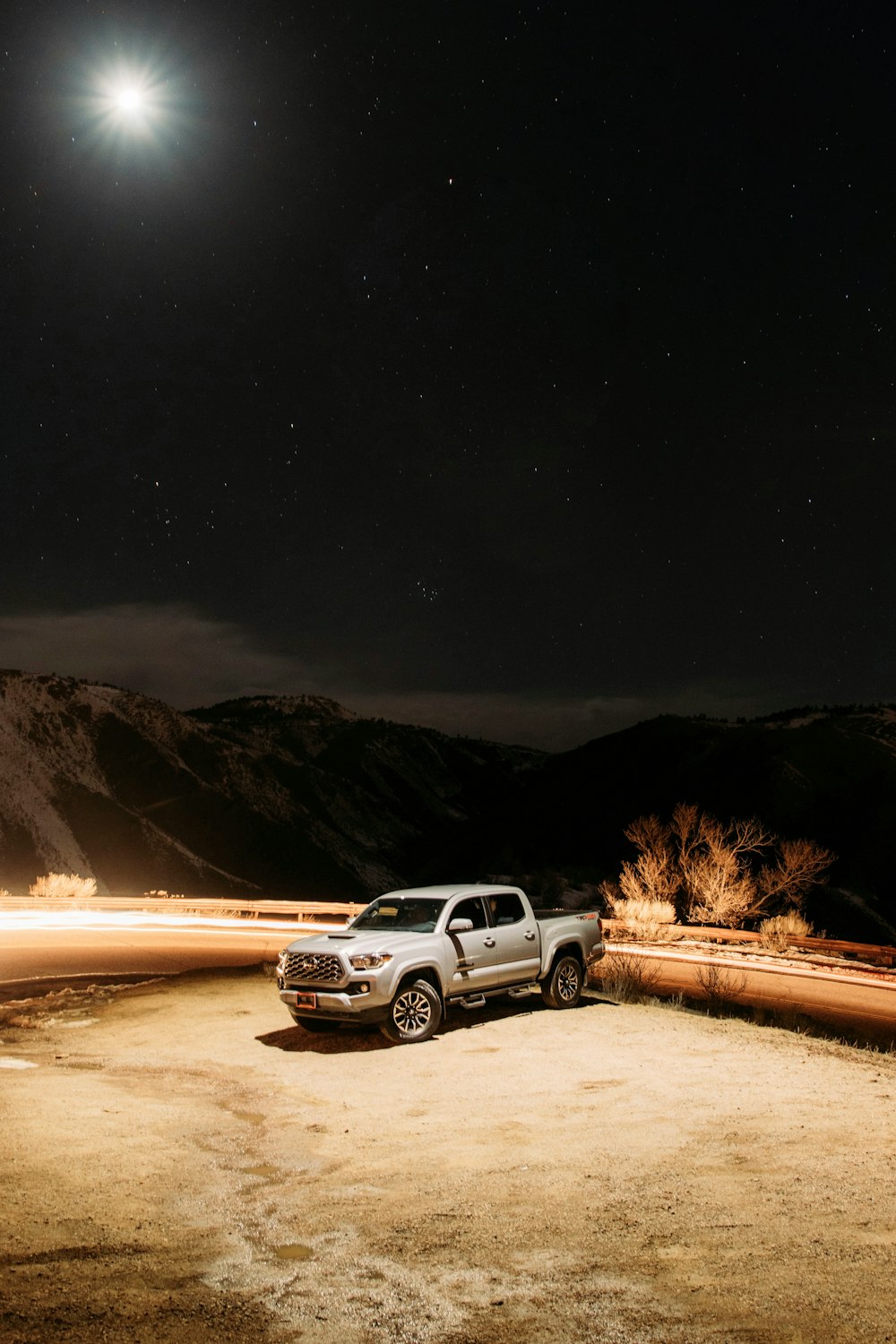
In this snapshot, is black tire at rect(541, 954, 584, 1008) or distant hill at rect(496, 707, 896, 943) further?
distant hill at rect(496, 707, 896, 943)

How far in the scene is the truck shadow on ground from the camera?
1228 cm

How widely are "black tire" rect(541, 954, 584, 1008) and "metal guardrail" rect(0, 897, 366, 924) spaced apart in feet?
65.9

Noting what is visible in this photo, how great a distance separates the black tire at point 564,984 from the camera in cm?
1423

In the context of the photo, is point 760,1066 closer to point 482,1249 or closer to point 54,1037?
point 482,1249

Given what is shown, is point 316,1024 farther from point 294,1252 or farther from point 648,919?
point 648,919

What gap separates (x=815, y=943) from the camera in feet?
94.2

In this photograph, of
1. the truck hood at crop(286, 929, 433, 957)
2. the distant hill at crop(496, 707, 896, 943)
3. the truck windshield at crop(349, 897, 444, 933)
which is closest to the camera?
the truck hood at crop(286, 929, 433, 957)

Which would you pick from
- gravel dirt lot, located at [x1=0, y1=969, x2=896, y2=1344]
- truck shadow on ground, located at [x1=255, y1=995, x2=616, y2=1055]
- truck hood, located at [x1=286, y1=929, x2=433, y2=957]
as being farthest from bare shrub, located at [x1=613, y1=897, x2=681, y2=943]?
truck hood, located at [x1=286, y1=929, x2=433, y2=957]

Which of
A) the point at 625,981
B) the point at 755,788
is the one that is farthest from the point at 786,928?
the point at 755,788

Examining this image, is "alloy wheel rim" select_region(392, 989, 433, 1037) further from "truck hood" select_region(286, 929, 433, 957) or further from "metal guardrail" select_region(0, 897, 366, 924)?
"metal guardrail" select_region(0, 897, 366, 924)

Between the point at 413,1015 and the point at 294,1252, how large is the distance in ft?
21.7

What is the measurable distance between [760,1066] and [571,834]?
92930mm

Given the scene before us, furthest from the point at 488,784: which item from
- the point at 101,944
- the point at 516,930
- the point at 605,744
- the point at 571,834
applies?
the point at 516,930

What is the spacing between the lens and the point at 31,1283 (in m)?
5.28
